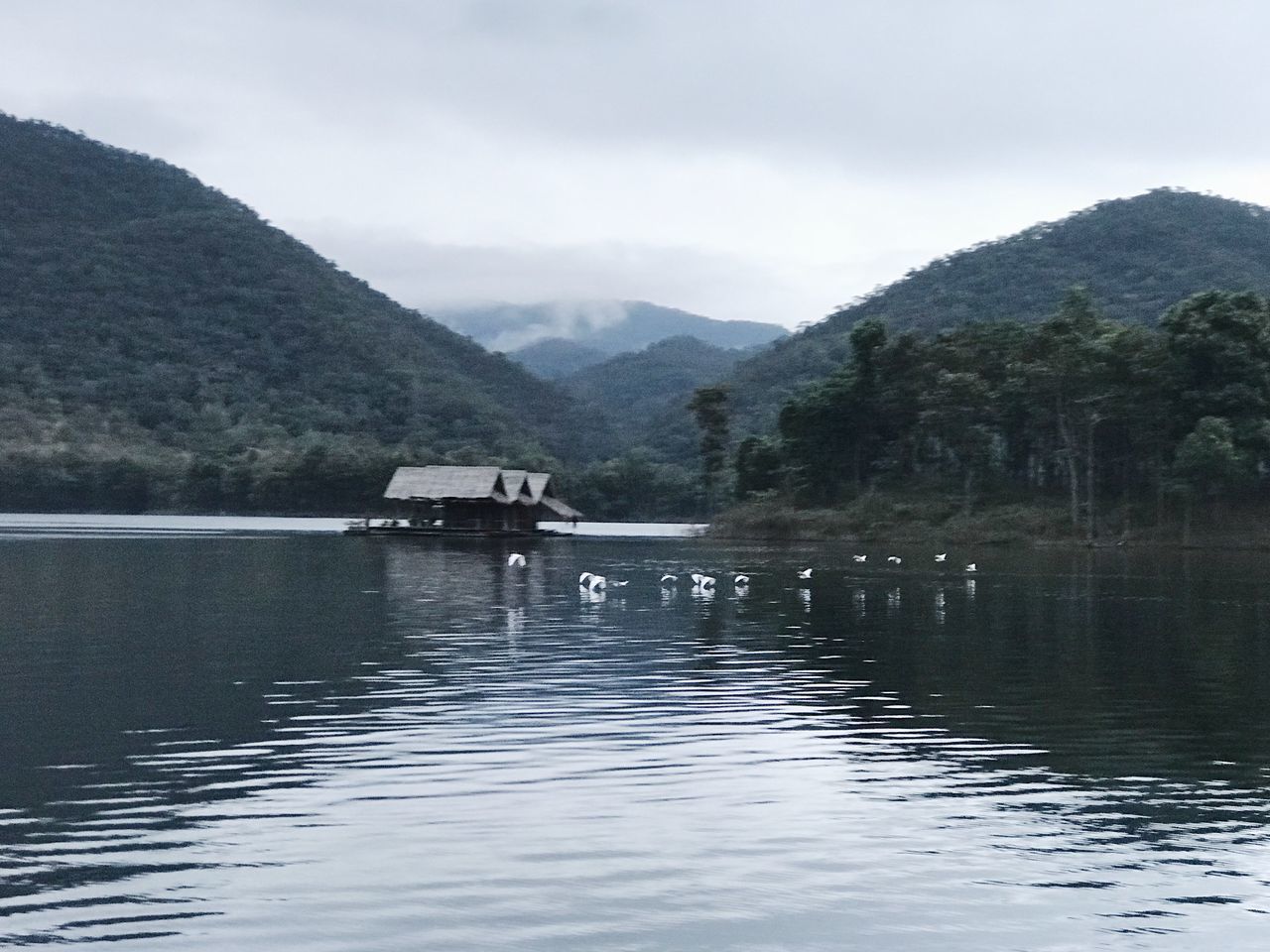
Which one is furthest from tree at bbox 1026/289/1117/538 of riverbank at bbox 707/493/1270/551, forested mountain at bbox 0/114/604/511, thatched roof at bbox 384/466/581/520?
forested mountain at bbox 0/114/604/511

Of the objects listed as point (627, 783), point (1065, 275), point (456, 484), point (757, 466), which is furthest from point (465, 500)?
point (1065, 275)

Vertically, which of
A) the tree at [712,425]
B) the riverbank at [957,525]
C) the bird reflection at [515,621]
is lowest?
the bird reflection at [515,621]

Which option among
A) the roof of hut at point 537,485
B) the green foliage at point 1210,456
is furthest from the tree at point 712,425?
the green foliage at point 1210,456

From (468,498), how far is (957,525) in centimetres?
2770

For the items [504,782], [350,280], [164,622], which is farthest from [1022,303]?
[504,782]

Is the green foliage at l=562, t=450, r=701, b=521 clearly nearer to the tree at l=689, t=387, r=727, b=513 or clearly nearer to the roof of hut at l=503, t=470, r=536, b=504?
the tree at l=689, t=387, r=727, b=513

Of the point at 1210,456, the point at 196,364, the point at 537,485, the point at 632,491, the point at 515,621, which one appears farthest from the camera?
the point at 196,364

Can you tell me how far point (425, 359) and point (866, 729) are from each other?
134 meters

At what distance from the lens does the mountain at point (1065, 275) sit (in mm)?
123125

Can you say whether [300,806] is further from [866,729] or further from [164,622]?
[164,622]

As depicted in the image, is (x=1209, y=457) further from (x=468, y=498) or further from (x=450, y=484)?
(x=450, y=484)

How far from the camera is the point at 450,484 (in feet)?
264

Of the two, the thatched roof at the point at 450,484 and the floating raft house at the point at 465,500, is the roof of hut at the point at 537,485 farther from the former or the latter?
the thatched roof at the point at 450,484

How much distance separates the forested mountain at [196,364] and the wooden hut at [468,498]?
20.3 metres
